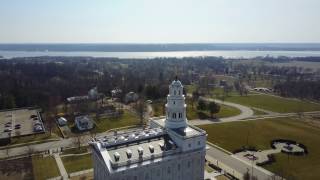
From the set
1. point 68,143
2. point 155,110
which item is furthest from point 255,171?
point 155,110

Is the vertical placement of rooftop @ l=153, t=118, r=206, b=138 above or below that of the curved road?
above

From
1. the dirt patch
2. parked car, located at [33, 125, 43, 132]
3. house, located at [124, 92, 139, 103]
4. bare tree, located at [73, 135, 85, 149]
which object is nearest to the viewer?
the dirt patch

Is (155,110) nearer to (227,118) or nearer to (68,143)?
(227,118)

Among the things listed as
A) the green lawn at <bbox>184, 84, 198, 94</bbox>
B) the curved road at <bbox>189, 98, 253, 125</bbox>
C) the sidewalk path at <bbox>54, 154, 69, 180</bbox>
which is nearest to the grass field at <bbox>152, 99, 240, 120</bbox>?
the curved road at <bbox>189, 98, 253, 125</bbox>

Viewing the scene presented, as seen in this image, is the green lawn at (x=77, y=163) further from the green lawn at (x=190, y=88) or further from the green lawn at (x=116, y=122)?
the green lawn at (x=190, y=88)

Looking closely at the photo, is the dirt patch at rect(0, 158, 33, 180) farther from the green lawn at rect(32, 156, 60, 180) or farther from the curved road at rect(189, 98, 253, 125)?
the curved road at rect(189, 98, 253, 125)
